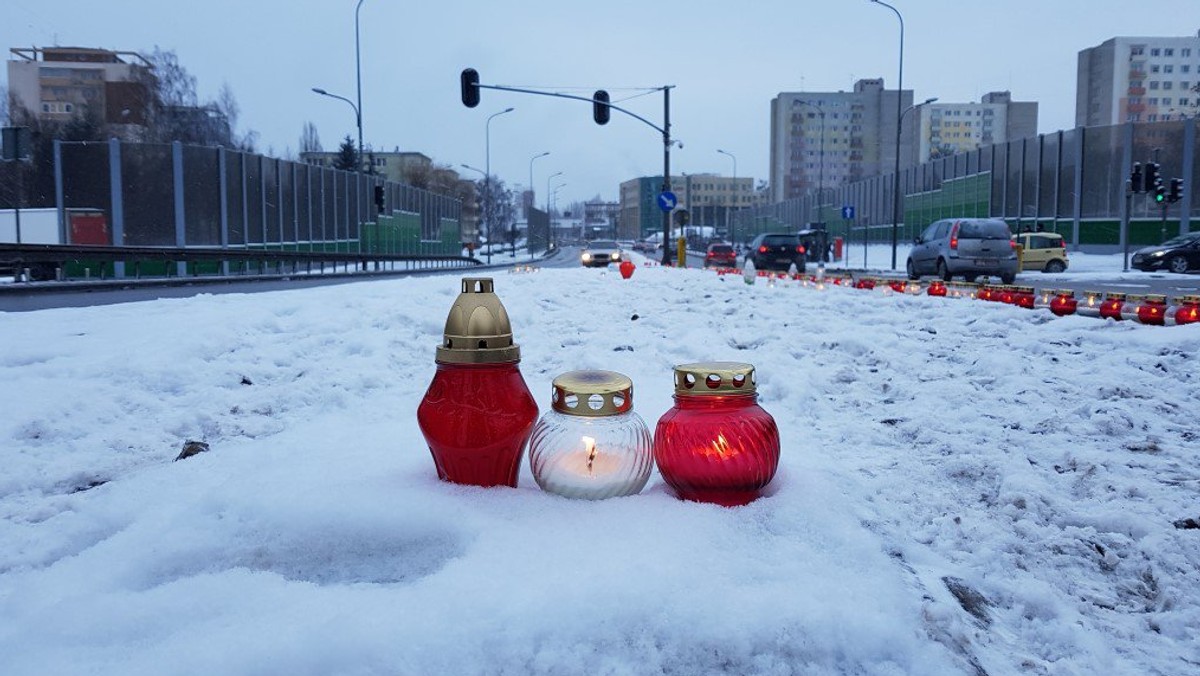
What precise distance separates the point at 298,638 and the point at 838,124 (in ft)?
533

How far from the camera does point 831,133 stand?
507 feet

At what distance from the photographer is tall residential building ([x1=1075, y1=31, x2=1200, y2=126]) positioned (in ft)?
465

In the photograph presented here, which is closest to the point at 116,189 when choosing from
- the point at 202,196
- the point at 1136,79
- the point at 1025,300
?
the point at 202,196

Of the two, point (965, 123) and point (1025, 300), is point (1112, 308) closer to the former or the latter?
point (1025, 300)

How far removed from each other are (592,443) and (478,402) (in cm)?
37

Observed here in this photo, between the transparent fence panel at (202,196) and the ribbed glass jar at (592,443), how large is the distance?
3117 centimetres

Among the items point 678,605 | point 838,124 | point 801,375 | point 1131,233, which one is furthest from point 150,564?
point 838,124

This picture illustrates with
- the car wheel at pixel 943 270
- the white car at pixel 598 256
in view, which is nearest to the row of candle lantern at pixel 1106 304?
the car wheel at pixel 943 270

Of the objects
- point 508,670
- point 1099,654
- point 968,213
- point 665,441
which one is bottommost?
point 1099,654

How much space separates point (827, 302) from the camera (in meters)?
10.3

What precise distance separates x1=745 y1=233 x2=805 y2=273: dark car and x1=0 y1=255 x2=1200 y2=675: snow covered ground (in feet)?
87.2

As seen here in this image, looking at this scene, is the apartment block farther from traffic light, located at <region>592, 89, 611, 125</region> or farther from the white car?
traffic light, located at <region>592, 89, 611, 125</region>

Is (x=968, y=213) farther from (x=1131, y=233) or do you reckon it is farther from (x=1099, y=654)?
(x=1099, y=654)

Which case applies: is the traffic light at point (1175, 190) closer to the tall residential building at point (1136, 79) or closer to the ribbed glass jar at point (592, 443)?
the ribbed glass jar at point (592, 443)
